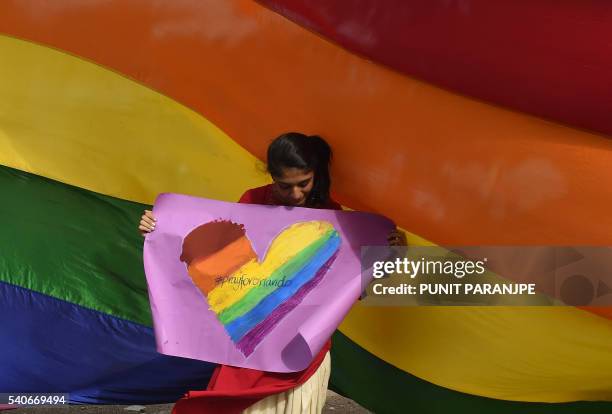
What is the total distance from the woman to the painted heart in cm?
8

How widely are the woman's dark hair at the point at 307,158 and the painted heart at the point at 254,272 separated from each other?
0.32ft

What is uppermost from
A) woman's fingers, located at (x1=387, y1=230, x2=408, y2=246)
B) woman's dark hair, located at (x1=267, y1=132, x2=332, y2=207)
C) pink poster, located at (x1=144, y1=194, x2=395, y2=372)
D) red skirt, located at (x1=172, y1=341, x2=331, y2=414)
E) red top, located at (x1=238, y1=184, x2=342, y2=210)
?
woman's dark hair, located at (x1=267, y1=132, x2=332, y2=207)

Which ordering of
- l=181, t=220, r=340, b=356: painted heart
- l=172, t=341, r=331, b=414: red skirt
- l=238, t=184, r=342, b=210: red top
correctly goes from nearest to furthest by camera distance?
l=172, t=341, r=331, b=414: red skirt, l=181, t=220, r=340, b=356: painted heart, l=238, t=184, r=342, b=210: red top

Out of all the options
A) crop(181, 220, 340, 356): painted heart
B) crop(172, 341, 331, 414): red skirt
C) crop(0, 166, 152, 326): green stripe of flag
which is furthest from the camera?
crop(0, 166, 152, 326): green stripe of flag

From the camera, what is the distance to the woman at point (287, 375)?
232 cm

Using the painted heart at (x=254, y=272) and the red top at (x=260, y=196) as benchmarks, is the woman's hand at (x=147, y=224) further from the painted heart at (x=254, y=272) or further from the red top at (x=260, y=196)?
the red top at (x=260, y=196)

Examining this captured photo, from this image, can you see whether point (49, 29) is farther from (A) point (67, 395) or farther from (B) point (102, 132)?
(A) point (67, 395)

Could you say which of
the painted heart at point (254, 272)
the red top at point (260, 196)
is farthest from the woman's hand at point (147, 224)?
the red top at point (260, 196)

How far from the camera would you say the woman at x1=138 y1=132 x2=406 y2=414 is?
232 centimetres

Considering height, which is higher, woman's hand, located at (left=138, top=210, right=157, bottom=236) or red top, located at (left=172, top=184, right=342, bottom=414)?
woman's hand, located at (left=138, top=210, right=157, bottom=236)

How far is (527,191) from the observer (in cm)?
233

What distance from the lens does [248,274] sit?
246cm

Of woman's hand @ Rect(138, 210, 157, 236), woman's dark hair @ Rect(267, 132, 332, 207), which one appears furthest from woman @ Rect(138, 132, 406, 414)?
woman's hand @ Rect(138, 210, 157, 236)

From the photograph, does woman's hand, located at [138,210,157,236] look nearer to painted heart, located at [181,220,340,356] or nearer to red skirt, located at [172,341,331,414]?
painted heart, located at [181,220,340,356]
